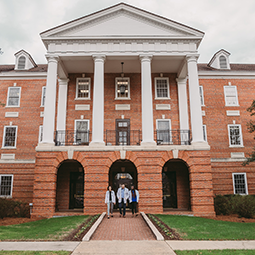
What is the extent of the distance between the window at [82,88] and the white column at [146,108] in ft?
18.8

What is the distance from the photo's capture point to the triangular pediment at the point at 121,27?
19.3 metres

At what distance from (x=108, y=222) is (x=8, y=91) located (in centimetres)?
1728

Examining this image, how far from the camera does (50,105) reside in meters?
18.2

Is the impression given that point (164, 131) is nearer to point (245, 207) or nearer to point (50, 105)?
point (245, 207)

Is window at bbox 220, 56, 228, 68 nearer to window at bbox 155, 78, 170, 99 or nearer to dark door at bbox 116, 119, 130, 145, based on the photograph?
window at bbox 155, 78, 170, 99

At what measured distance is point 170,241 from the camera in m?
8.99

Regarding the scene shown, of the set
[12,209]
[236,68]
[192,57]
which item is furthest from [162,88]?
[12,209]

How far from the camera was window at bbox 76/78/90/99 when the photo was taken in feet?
73.7

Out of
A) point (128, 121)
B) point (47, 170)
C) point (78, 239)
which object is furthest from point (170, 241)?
point (128, 121)

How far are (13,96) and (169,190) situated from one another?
16.4 meters

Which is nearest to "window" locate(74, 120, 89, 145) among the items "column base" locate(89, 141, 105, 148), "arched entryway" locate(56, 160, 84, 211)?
"arched entryway" locate(56, 160, 84, 211)

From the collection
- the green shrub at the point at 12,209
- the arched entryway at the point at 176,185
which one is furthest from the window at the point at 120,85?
the green shrub at the point at 12,209

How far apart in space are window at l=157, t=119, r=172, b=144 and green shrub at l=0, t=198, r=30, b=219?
36.2 ft

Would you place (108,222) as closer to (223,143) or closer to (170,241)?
(170,241)
